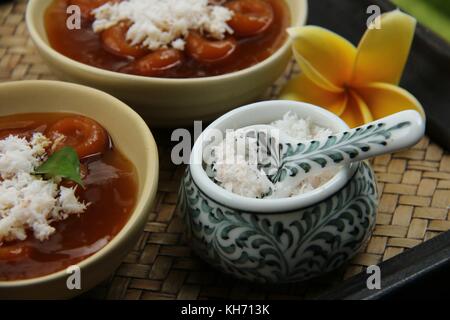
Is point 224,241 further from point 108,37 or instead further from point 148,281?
point 108,37

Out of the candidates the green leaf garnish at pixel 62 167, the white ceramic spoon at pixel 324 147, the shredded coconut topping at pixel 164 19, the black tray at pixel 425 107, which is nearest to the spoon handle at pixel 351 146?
the white ceramic spoon at pixel 324 147

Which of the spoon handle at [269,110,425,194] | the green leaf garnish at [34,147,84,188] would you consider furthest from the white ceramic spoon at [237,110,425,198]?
the green leaf garnish at [34,147,84,188]

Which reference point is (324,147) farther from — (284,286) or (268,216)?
(284,286)

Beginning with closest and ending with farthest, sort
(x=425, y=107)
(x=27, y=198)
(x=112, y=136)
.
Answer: (x=27, y=198) < (x=112, y=136) < (x=425, y=107)

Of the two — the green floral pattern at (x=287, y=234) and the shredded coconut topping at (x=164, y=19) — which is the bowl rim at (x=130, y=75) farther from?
the green floral pattern at (x=287, y=234)

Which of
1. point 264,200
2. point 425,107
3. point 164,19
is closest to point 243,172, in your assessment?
point 264,200

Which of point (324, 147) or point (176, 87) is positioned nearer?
point (324, 147)

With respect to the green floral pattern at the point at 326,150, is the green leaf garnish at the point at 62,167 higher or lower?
lower
